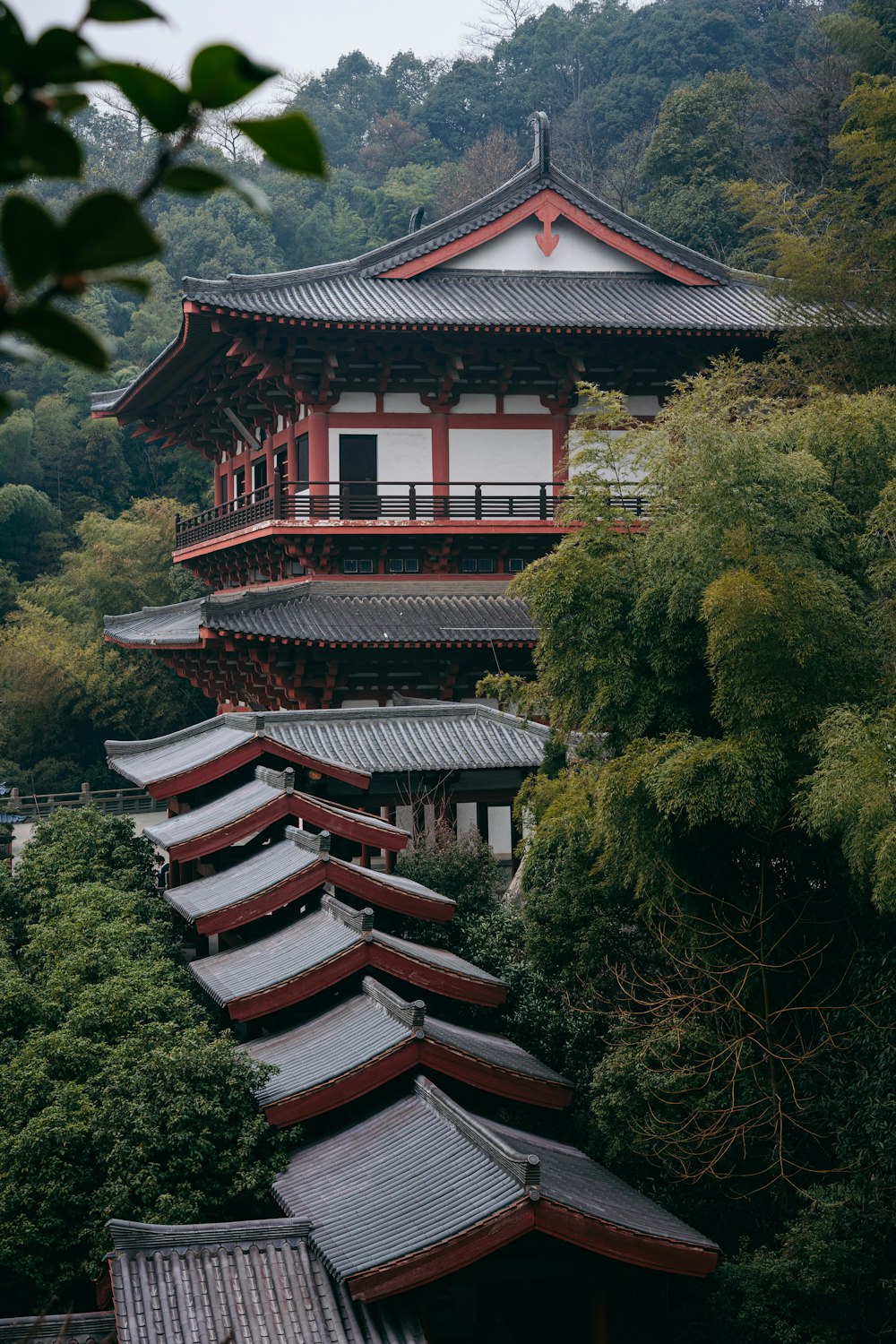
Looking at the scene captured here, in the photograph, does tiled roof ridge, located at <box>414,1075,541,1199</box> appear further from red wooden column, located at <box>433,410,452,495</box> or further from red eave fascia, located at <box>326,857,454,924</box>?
red wooden column, located at <box>433,410,452,495</box>

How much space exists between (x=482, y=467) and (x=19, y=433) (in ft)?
121

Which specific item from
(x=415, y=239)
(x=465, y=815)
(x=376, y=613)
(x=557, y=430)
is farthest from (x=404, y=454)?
(x=465, y=815)

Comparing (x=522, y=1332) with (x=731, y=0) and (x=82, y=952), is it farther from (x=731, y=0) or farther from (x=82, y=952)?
(x=731, y=0)

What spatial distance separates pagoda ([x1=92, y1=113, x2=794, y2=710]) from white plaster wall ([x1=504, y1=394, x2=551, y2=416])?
1.4 inches

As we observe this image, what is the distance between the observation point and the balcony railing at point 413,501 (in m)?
22.8

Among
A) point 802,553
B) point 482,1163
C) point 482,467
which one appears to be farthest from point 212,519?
point 482,1163

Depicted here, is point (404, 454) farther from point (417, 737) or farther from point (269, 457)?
point (417, 737)

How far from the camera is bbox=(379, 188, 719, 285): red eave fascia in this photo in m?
24.5

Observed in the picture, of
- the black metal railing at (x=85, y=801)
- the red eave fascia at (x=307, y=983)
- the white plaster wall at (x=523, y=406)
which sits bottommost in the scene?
the black metal railing at (x=85, y=801)

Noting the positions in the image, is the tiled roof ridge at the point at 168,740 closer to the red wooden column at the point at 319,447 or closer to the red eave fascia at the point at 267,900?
the red wooden column at the point at 319,447

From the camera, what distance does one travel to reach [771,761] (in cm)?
1087

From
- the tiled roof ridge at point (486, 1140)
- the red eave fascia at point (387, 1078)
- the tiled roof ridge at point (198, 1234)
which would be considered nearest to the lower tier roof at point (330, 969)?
the red eave fascia at point (387, 1078)

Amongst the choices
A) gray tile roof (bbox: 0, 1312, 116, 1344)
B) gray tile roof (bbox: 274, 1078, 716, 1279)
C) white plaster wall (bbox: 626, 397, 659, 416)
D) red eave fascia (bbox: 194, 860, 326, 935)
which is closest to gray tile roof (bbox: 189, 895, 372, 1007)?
red eave fascia (bbox: 194, 860, 326, 935)

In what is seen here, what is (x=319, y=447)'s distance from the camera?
23.5 m
